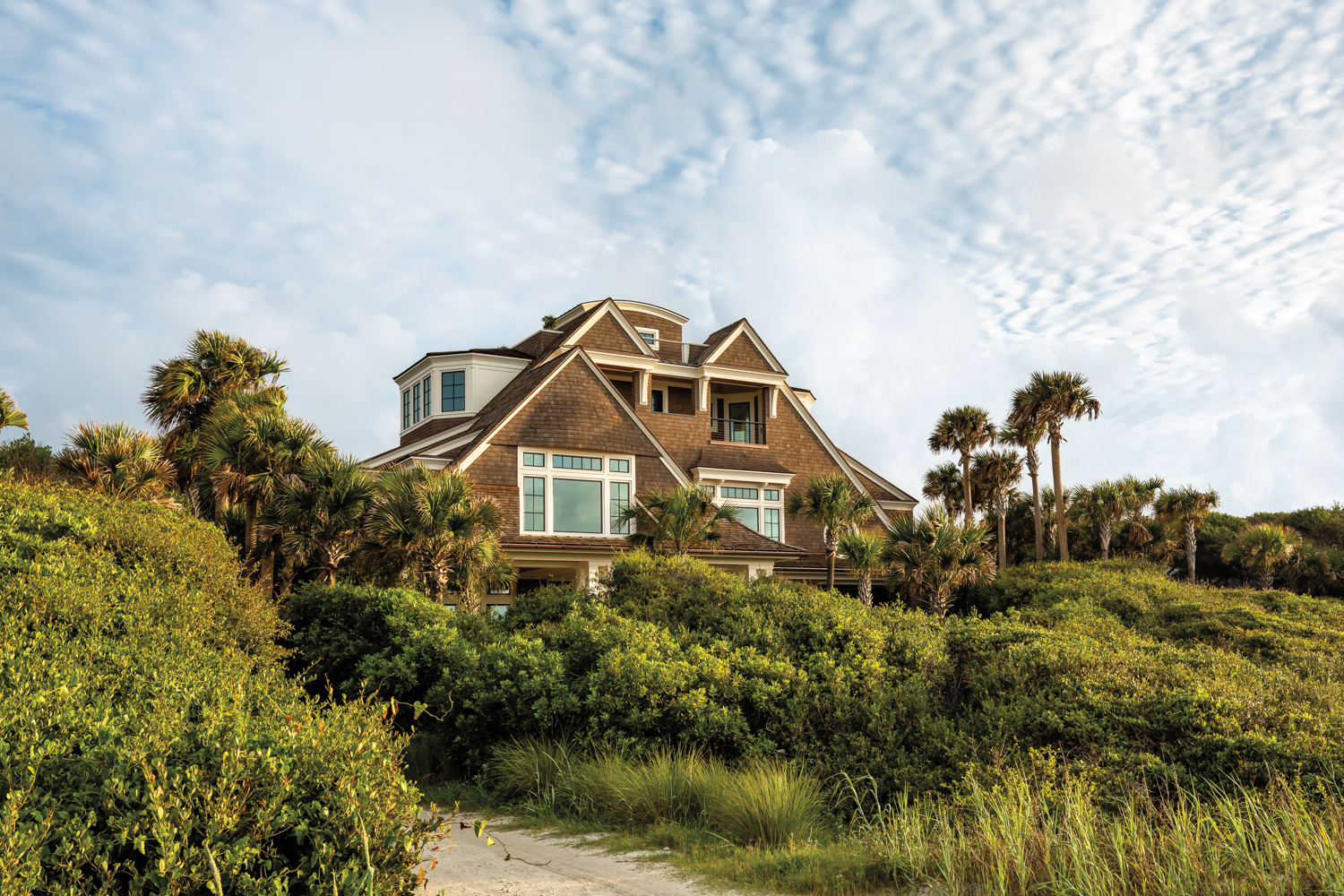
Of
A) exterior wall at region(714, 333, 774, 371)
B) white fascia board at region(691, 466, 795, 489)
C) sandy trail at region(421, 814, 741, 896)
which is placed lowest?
sandy trail at region(421, 814, 741, 896)

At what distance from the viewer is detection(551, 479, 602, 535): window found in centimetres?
2738

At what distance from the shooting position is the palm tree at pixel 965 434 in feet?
150

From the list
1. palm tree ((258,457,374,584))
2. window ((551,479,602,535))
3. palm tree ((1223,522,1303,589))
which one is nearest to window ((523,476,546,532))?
window ((551,479,602,535))

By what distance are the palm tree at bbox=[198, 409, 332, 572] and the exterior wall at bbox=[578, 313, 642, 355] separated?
41.3ft

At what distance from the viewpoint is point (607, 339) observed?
1291 inches

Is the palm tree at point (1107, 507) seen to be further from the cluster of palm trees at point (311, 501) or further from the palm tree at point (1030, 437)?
the cluster of palm trees at point (311, 501)

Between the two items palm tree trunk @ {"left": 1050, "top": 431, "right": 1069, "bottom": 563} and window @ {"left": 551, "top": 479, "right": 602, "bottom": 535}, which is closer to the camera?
window @ {"left": 551, "top": 479, "right": 602, "bottom": 535}

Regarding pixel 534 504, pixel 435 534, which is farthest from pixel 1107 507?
pixel 435 534

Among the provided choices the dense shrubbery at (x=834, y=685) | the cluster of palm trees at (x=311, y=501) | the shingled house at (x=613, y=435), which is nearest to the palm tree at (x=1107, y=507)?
the shingled house at (x=613, y=435)

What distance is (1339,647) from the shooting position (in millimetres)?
17500

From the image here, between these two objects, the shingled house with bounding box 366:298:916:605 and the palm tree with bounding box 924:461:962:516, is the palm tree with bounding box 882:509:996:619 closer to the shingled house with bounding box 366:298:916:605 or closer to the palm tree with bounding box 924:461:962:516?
the shingled house with bounding box 366:298:916:605

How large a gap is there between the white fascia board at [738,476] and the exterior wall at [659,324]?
625 centimetres

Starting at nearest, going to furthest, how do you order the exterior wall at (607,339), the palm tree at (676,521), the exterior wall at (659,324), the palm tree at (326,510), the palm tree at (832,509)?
the palm tree at (326,510) → the palm tree at (676,521) → the palm tree at (832,509) → the exterior wall at (607,339) → the exterior wall at (659,324)

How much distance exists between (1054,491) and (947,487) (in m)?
5.71
